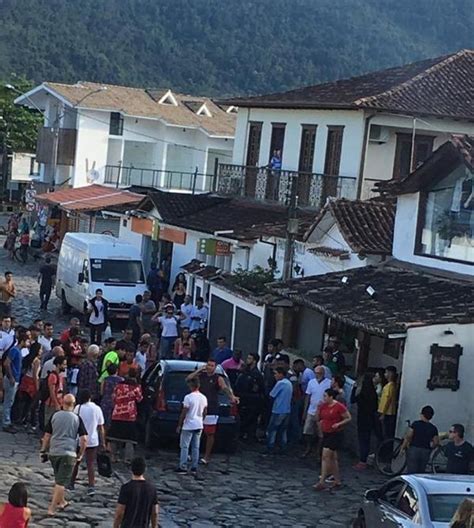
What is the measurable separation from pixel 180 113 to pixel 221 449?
49.2m

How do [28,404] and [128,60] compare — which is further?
[128,60]

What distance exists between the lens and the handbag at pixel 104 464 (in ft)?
52.2

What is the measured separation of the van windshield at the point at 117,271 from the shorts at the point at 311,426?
→ 14419 millimetres

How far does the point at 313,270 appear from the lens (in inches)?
1061

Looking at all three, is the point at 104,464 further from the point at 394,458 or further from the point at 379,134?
the point at 379,134

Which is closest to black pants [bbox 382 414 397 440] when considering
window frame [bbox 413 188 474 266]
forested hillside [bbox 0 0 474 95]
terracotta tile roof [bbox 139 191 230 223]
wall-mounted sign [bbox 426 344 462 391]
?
wall-mounted sign [bbox 426 344 462 391]

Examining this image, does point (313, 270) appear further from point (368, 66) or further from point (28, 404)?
point (368, 66)

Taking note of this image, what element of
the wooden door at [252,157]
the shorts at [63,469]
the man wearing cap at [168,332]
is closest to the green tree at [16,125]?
the wooden door at [252,157]

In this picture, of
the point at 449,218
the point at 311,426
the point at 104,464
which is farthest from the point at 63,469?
the point at 449,218

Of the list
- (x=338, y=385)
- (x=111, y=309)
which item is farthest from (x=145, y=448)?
(x=111, y=309)

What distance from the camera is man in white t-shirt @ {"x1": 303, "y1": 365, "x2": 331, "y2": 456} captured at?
61.0 feet

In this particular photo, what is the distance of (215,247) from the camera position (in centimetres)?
3241

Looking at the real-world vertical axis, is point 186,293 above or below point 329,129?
below

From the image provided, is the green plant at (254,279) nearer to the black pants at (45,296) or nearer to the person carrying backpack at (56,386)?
the black pants at (45,296)
